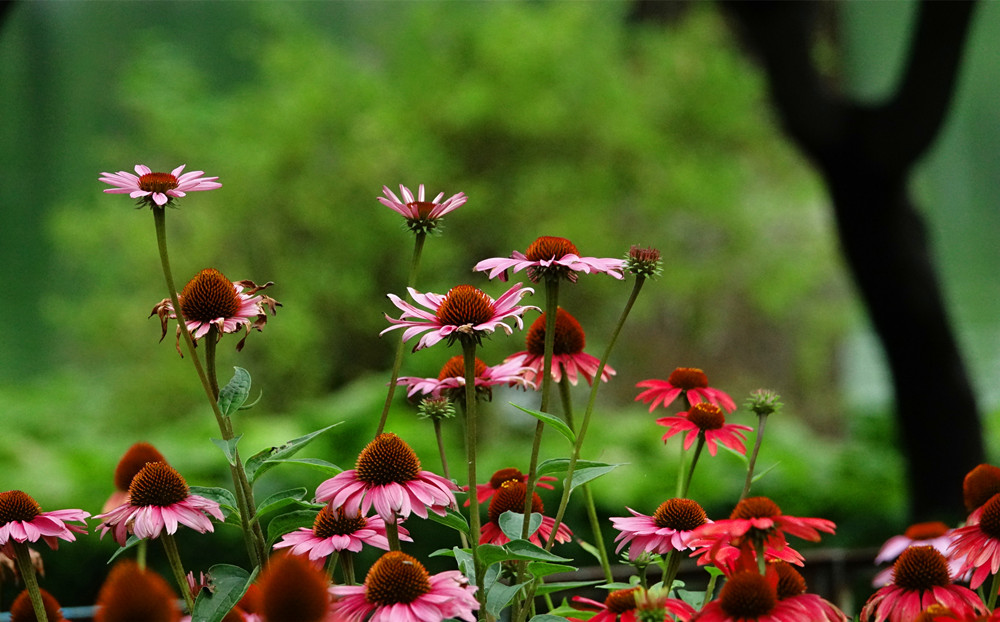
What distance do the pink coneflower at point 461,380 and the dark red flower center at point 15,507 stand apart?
0.25 meters

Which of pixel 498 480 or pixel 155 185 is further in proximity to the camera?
pixel 498 480

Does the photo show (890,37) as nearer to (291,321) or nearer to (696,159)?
(696,159)

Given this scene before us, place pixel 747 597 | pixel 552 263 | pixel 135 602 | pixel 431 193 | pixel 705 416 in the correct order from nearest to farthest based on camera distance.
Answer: pixel 135 602, pixel 747 597, pixel 552 263, pixel 705 416, pixel 431 193

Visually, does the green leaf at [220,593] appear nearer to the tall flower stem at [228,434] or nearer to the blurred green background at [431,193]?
the tall flower stem at [228,434]

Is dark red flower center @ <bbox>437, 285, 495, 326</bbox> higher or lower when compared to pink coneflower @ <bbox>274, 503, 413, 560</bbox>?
higher

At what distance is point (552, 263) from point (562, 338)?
0.53ft

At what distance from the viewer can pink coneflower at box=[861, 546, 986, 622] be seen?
2.15ft

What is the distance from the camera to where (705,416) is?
0.75 m

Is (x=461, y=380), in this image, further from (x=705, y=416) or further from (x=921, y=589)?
(x=921, y=589)

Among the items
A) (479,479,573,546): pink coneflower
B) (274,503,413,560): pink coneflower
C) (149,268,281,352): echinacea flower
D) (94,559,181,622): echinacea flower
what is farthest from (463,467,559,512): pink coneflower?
(94,559,181,622): echinacea flower

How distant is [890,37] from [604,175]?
3.29m

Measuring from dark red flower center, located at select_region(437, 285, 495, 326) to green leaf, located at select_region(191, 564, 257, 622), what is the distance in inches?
7.6

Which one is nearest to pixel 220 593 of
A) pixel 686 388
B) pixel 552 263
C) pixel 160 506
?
pixel 160 506

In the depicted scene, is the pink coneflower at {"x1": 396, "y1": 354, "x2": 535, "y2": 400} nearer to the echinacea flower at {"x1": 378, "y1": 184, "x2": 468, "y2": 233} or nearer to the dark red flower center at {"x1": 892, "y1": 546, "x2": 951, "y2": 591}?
the echinacea flower at {"x1": 378, "y1": 184, "x2": 468, "y2": 233}
